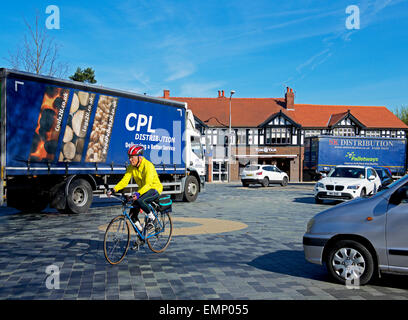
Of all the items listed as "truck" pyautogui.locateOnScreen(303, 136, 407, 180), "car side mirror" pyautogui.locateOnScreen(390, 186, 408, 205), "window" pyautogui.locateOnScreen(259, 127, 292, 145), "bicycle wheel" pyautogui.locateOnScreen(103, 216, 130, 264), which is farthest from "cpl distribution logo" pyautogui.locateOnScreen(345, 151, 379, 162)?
"car side mirror" pyautogui.locateOnScreen(390, 186, 408, 205)

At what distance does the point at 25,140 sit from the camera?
465 inches

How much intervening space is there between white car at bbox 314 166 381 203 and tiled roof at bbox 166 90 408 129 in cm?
3393

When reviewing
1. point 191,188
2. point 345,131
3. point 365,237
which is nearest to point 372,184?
point 191,188

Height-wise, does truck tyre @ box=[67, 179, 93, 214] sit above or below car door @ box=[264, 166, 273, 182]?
below

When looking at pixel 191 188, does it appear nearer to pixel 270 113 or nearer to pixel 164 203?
pixel 164 203

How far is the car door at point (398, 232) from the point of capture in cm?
523

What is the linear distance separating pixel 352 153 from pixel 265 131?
15.8 meters

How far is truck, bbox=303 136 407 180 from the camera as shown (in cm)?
3647

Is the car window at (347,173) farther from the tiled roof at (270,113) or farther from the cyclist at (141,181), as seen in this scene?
the tiled roof at (270,113)

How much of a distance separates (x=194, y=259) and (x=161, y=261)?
536mm

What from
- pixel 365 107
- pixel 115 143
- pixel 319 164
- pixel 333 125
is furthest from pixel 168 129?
pixel 365 107

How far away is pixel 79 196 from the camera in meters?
13.5

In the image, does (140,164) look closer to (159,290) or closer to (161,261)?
(161,261)

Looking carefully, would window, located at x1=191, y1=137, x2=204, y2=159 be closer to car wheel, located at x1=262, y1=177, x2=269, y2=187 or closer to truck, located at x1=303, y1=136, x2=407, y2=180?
car wheel, located at x1=262, y1=177, x2=269, y2=187
